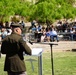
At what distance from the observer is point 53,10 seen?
40250 mm

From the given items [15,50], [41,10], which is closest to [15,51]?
[15,50]

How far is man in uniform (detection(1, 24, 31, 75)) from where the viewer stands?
745 centimetres

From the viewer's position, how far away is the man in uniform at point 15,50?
293 inches

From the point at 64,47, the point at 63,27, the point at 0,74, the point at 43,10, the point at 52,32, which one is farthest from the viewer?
the point at 43,10

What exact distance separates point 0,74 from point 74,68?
3.25 m

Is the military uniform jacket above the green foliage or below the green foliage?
below

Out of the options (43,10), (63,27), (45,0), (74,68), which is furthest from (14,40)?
(45,0)

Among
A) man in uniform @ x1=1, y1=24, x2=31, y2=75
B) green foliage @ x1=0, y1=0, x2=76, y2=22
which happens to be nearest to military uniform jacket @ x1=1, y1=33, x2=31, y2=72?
man in uniform @ x1=1, y1=24, x2=31, y2=75

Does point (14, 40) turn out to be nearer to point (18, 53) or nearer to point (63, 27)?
point (18, 53)

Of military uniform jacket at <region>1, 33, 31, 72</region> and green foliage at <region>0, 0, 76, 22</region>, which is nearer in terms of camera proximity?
military uniform jacket at <region>1, 33, 31, 72</region>

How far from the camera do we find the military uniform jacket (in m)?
7.45

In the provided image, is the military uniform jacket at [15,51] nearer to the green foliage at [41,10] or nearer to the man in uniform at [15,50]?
the man in uniform at [15,50]

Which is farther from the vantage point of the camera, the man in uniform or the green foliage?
the green foliage

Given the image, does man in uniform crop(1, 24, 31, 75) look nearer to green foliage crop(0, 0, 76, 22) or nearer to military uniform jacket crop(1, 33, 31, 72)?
military uniform jacket crop(1, 33, 31, 72)
